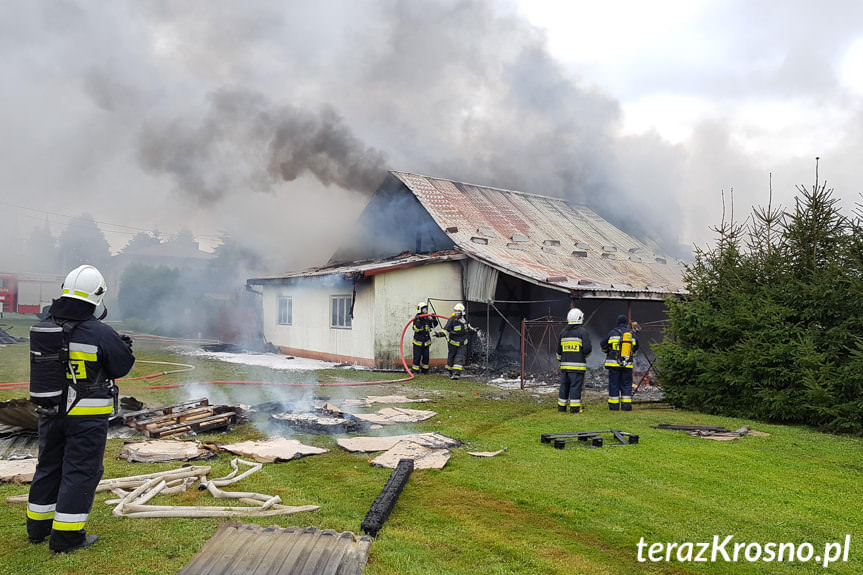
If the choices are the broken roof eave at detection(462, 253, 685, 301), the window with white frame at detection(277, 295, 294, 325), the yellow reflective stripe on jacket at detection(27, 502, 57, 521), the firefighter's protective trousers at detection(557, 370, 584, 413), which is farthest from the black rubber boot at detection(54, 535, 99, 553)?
the window with white frame at detection(277, 295, 294, 325)

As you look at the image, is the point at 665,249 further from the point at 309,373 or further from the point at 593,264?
the point at 309,373

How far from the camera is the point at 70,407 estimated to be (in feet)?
12.6

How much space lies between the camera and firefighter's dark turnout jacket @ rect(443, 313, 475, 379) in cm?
1448

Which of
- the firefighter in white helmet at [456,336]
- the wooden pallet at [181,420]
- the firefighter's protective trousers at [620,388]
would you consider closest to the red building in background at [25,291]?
the firefighter in white helmet at [456,336]

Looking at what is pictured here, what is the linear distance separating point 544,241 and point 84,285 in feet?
56.2

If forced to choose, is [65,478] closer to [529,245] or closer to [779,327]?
[779,327]

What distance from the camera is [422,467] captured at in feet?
19.1

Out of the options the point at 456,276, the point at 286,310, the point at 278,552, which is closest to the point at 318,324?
the point at 286,310

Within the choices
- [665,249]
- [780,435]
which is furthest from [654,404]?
[665,249]

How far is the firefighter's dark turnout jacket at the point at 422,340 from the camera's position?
14.8 metres

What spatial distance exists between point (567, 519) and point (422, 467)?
1.78 metres

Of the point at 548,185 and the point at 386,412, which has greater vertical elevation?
the point at 548,185

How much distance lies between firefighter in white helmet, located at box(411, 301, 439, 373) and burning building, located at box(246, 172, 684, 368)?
874 mm

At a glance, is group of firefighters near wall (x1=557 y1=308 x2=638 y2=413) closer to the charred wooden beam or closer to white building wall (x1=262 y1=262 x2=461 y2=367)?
the charred wooden beam
